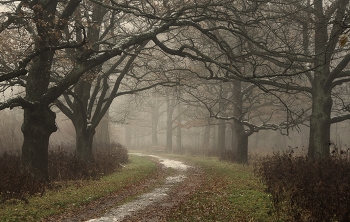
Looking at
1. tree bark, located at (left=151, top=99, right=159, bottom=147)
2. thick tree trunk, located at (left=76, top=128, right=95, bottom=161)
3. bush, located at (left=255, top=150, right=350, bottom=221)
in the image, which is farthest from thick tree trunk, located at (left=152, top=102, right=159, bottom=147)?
bush, located at (left=255, top=150, right=350, bottom=221)

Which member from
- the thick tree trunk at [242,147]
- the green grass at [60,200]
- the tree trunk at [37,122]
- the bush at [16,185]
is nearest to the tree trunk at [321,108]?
the thick tree trunk at [242,147]

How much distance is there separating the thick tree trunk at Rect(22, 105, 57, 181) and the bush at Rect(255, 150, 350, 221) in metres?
8.30

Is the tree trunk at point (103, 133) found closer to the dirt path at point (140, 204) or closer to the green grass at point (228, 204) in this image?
the dirt path at point (140, 204)

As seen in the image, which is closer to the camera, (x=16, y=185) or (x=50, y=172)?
(x=16, y=185)

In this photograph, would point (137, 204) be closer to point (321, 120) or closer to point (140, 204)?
point (140, 204)

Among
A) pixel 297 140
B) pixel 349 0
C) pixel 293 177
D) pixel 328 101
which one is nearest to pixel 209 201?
pixel 293 177

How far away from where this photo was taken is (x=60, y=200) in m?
9.70

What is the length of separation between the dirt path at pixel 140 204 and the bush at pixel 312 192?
119 inches

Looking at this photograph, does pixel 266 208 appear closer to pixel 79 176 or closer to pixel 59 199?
pixel 59 199

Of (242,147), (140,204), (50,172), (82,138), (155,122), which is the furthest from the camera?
(155,122)

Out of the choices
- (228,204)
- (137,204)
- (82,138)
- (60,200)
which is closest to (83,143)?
(82,138)

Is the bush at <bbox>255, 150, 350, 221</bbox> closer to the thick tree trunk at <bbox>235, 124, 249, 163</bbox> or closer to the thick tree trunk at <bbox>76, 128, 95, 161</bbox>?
the thick tree trunk at <bbox>76, 128, 95, 161</bbox>

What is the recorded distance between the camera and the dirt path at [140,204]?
8.41 meters

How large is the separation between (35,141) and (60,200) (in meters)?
3.28
